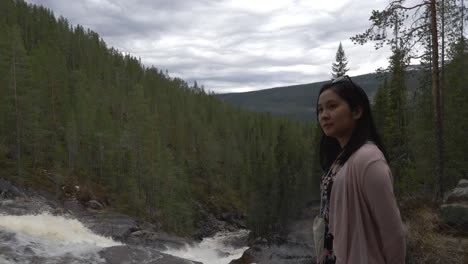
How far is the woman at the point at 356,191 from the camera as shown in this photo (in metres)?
1.87

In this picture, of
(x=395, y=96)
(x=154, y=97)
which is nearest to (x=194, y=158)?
(x=154, y=97)

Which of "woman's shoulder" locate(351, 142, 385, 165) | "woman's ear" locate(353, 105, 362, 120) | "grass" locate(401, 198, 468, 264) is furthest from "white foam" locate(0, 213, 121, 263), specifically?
"woman's shoulder" locate(351, 142, 385, 165)

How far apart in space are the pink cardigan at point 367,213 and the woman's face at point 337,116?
8.2 inches

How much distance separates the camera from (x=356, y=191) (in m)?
1.92

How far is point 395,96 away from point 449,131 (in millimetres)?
11224

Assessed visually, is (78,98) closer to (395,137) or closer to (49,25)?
(49,25)

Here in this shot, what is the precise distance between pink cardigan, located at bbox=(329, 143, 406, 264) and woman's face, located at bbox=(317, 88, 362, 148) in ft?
0.69

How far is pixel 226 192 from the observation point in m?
71.8

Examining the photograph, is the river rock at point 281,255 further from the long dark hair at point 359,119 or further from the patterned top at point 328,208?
the long dark hair at point 359,119

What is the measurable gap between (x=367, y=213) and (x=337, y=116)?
21.5 inches

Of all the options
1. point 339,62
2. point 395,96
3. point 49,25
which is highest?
point 49,25

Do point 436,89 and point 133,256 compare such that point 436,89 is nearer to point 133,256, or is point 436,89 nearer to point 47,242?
point 133,256

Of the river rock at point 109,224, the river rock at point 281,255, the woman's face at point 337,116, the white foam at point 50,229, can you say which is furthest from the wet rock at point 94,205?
the woman's face at point 337,116

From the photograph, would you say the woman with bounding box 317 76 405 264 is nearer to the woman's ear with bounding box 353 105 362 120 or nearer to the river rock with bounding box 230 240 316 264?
the woman's ear with bounding box 353 105 362 120
